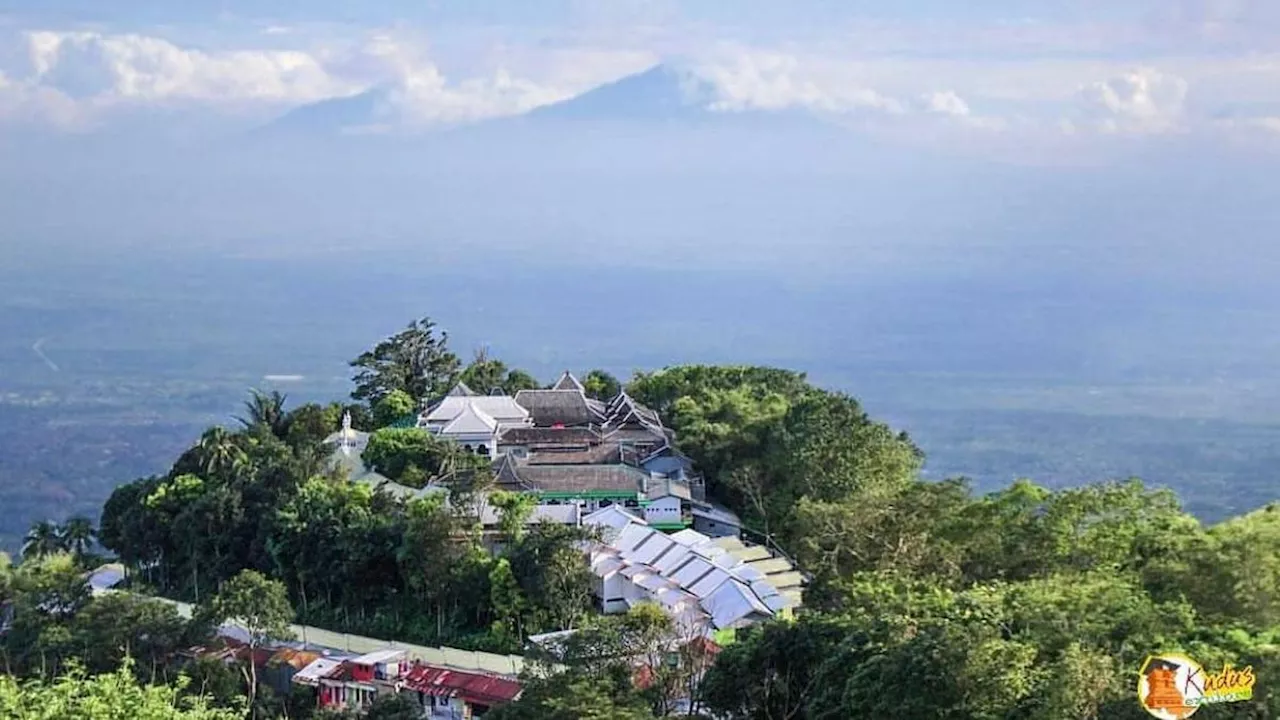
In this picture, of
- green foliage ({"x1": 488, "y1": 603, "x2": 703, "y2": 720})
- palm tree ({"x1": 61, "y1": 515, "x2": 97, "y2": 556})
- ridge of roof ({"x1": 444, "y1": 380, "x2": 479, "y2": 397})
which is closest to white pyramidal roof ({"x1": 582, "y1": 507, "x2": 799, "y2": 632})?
green foliage ({"x1": 488, "y1": 603, "x2": 703, "y2": 720})

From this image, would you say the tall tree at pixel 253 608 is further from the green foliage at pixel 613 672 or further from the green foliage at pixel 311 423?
the green foliage at pixel 311 423

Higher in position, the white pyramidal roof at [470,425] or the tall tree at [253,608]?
the white pyramidal roof at [470,425]

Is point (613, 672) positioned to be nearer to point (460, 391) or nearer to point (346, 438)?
point (346, 438)

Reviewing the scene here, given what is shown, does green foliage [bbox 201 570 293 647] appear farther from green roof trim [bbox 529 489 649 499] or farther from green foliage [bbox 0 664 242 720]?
green foliage [bbox 0 664 242 720]

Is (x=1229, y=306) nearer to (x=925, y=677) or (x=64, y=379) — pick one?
(x=64, y=379)

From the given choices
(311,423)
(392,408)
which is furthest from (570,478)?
(392,408)

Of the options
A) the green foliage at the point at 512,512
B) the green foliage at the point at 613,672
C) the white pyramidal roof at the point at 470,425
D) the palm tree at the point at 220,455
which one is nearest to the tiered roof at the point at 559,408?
the white pyramidal roof at the point at 470,425
